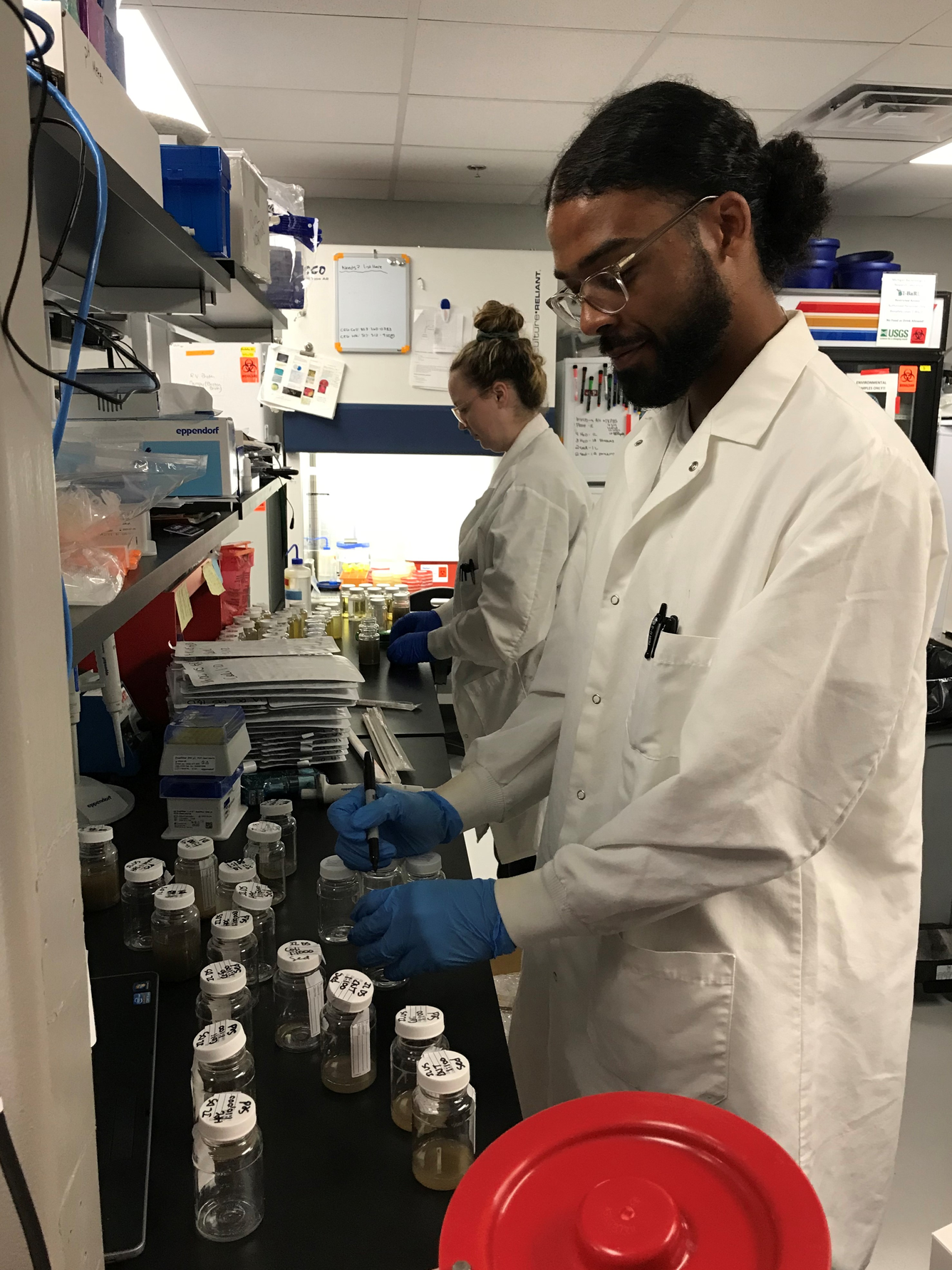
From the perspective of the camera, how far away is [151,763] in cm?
203

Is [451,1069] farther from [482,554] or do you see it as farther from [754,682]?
[482,554]

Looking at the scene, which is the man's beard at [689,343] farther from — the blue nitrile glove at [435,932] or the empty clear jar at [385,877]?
the empty clear jar at [385,877]

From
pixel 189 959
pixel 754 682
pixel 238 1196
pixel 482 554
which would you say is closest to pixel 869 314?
pixel 482 554

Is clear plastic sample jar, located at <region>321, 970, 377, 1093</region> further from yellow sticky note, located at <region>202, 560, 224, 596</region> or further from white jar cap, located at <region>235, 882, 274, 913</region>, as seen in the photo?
yellow sticky note, located at <region>202, 560, 224, 596</region>

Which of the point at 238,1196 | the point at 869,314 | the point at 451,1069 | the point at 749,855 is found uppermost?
the point at 869,314

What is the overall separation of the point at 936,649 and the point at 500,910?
2474 millimetres

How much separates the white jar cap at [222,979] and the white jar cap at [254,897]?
17 cm

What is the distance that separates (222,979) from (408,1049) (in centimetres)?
22

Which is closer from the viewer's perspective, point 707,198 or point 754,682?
Answer: point 754,682

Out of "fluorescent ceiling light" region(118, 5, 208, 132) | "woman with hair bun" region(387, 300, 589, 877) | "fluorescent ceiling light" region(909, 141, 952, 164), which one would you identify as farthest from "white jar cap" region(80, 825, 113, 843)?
"fluorescent ceiling light" region(909, 141, 952, 164)

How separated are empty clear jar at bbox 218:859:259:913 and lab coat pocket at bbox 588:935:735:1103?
0.53m

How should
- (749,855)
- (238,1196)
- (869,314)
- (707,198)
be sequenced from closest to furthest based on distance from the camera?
(238,1196) → (749,855) → (707,198) → (869,314)

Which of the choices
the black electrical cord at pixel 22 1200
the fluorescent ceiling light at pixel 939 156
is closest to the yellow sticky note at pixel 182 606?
the black electrical cord at pixel 22 1200

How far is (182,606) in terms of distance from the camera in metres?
2.21
